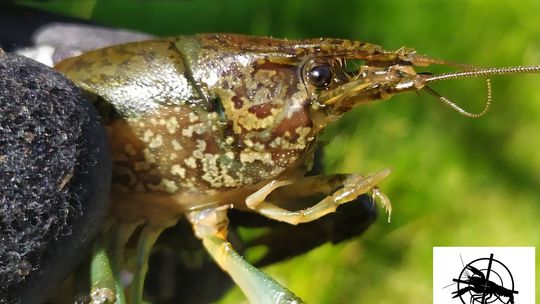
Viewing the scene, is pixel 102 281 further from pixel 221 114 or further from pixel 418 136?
pixel 418 136

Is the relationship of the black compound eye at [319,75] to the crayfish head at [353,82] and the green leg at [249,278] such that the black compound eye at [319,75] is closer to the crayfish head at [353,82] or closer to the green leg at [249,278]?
the crayfish head at [353,82]

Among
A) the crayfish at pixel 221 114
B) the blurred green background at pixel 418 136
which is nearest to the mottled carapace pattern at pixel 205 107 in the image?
the crayfish at pixel 221 114

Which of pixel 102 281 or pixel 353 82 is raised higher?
pixel 353 82

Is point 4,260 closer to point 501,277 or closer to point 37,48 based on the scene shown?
point 37,48

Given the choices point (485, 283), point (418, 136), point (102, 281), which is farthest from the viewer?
point (418, 136)

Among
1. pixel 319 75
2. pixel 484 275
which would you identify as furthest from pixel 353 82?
pixel 484 275

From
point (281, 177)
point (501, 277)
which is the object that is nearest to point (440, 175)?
point (501, 277)
